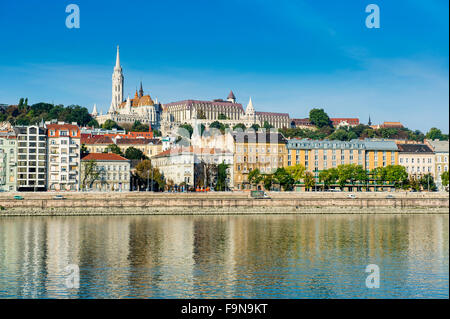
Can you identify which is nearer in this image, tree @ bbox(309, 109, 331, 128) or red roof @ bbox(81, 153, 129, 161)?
red roof @ bbox(81, 153, 129, 161)

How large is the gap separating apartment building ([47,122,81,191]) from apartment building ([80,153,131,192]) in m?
1.41

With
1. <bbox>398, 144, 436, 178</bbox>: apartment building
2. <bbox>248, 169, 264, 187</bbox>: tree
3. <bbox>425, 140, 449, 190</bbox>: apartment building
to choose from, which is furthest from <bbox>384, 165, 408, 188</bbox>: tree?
<bbox>248, 169, 264, 187</bbox>: tree

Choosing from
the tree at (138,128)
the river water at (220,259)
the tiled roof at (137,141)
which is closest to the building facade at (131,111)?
the tree at (138,128)

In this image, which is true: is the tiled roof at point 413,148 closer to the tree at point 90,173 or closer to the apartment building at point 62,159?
the tree at point 90,173

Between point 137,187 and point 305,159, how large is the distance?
857 inches

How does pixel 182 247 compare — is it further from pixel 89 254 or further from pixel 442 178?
pixel 442 178

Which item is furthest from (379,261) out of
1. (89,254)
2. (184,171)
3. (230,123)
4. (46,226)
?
(230,123)

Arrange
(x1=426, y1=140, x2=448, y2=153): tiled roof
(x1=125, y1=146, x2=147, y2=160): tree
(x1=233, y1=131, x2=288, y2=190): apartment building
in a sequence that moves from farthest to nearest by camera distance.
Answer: (x1=125, y1=146, x2=147, y2=160): tree < (x1=426, y1=140, x2=448, y2=153): tiled roof < (x1=233, y1=131, x2=288, y2=190): apartment building

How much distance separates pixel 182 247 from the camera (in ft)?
114

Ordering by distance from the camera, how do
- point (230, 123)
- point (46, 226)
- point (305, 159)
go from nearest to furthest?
point (46, 226) → point (305, 159) → point (230, 123)

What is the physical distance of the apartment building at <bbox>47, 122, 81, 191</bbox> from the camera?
74.0 meters

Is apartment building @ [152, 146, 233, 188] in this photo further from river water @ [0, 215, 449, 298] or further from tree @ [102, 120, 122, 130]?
tree @ [102, 120, 122, 130]

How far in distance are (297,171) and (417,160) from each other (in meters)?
20.1

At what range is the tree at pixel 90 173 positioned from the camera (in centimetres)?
7600
